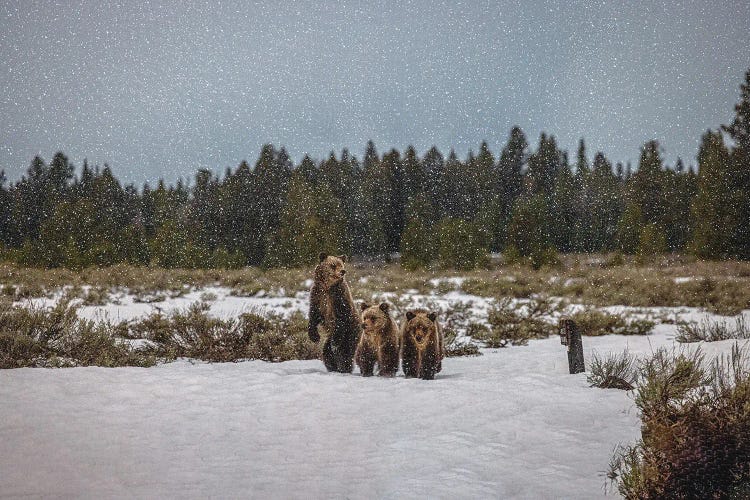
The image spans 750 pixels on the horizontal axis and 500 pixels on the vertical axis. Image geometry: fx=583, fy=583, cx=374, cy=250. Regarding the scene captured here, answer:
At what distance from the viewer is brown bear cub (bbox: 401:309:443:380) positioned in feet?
21.0

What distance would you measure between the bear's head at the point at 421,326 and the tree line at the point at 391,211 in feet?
81.9

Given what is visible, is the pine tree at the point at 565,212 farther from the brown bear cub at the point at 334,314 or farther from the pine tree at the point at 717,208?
the brown bear cub at the point at 334,314

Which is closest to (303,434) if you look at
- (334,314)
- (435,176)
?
(334,314)

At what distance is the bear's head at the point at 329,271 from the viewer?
6.76 m

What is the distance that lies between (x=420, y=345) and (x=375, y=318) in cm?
58

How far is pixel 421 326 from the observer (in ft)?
20.9

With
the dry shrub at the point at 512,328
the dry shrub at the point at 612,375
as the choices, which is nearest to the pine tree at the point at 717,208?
the dry shrub at the point at 512,328

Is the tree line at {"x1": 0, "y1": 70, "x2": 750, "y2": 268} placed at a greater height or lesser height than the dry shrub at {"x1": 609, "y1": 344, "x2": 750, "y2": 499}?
greater

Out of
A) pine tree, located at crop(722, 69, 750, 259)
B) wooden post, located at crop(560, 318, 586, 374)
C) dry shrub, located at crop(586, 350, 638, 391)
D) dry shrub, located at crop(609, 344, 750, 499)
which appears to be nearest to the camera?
dry shrub, located at crop(609, 344, 750, 499)

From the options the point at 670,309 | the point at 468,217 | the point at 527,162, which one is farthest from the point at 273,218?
the point at 670,309

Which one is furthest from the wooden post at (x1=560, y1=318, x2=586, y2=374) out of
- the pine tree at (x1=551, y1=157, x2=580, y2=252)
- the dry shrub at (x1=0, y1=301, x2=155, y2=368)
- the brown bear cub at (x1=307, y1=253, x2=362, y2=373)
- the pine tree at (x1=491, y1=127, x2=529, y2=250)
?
the pine tree at (x1=491, y1=127, x2=529, y2=250)

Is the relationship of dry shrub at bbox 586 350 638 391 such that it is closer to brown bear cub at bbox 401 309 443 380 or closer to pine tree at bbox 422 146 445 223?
brown bear cub at bbox 401 309 443 380

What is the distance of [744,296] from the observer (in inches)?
634

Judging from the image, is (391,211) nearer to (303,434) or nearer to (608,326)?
(608,326)
